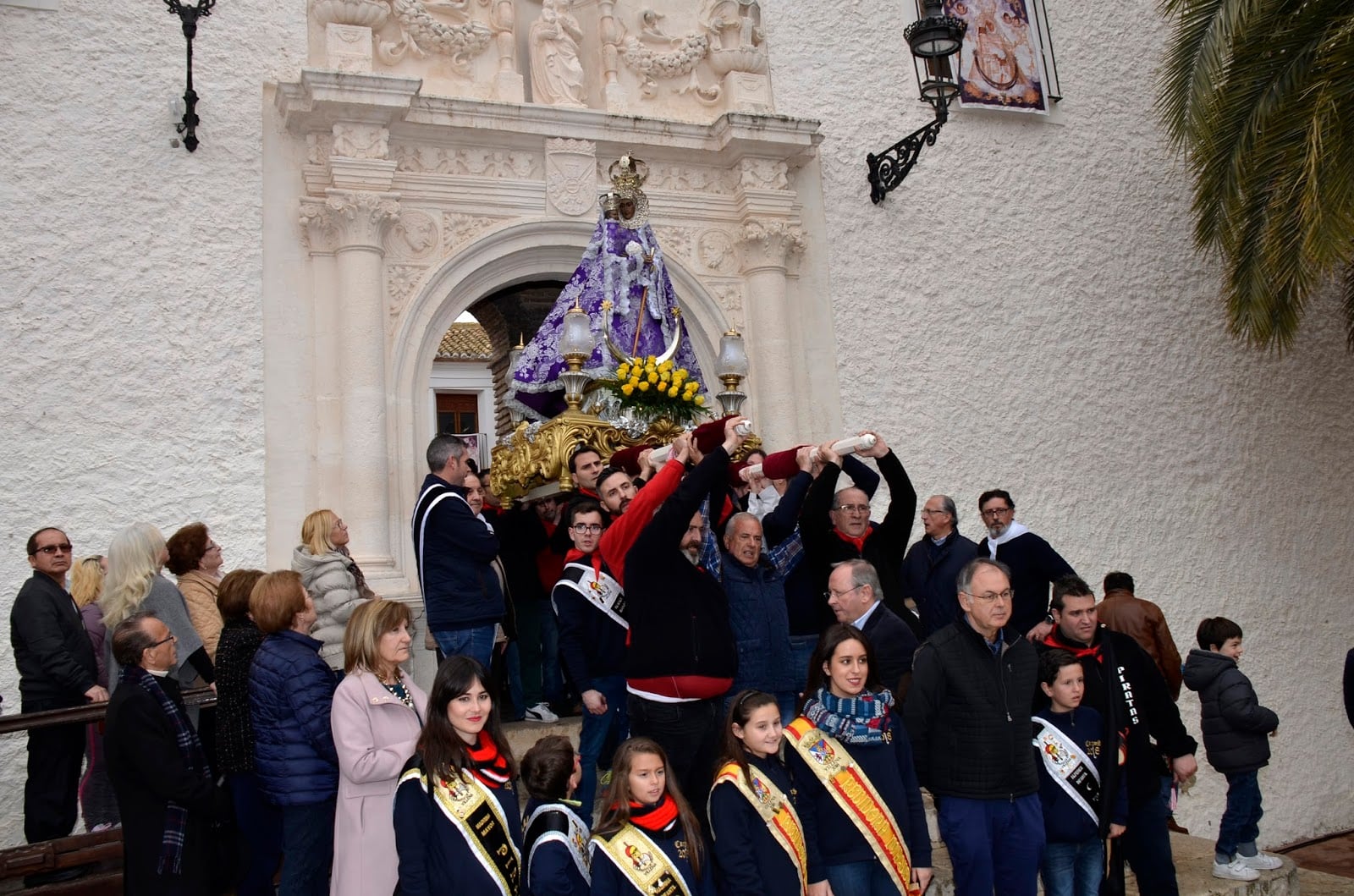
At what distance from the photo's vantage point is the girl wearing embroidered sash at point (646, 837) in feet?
11.2

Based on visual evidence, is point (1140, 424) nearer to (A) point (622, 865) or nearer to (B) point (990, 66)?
(B) point (990, 66)

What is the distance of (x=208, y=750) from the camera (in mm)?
4730

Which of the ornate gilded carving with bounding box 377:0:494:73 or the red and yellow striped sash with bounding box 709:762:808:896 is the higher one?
the ornate gilded carving with bounding box 377:0:494:73

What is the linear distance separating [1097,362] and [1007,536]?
12.8 ft

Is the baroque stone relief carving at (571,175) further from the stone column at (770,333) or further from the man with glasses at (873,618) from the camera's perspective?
the man with glasses at (873,618)

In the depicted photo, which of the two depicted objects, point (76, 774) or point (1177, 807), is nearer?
point (76, 774)

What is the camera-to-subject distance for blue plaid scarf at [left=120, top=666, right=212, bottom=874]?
3674mm

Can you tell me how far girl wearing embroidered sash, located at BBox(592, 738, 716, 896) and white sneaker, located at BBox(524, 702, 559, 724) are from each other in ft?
8.82

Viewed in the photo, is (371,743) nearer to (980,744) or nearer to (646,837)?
(646,837)

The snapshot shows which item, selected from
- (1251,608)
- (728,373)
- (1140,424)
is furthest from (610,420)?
(1251,608)

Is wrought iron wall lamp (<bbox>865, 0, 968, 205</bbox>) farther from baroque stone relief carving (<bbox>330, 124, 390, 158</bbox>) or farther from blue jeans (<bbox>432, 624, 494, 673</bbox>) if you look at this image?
blue jeans (<bbox>432, 624, 494, 673</bbox>)

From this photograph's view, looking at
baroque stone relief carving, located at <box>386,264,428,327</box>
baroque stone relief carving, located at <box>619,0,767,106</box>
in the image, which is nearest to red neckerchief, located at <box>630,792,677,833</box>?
A: baroque stone relief carving, located at <box>386,264,428,327</box>

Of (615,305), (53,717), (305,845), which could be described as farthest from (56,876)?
(615,305)

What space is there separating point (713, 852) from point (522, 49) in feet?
19.5
